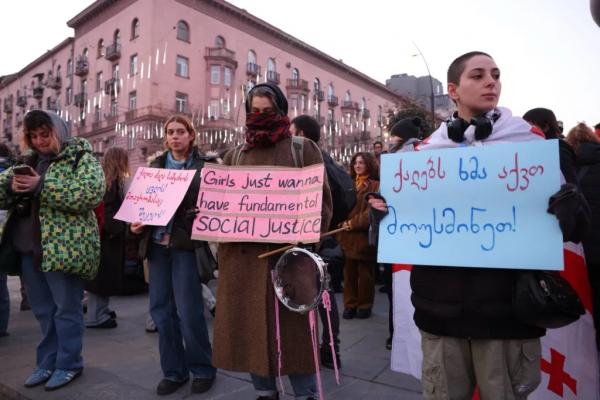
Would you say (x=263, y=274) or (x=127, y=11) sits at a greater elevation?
(x=127, y=11)

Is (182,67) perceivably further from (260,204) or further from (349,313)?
(260,204)

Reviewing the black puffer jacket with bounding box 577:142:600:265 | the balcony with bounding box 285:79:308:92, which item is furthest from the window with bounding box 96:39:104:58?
the black puffer jacket with bounding box 577:142:600:265

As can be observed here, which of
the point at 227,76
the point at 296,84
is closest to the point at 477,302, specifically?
the point at 227,76

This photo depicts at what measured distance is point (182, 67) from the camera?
33406 millimetres

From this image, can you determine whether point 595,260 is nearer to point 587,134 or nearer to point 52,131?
point 587,134

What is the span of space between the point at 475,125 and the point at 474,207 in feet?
1.15

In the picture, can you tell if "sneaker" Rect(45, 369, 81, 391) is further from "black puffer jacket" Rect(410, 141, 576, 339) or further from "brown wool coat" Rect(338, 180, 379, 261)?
"brown wool coat" Rect(338, 180, 379, 261)

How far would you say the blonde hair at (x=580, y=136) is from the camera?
9.64ft

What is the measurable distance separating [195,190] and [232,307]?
3.04 ft

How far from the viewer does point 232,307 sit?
2.59m

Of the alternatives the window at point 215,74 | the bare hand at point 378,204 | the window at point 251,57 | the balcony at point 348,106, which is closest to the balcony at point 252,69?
the window at point 251,57

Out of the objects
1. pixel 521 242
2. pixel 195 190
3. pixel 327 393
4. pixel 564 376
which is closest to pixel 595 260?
pixel 564 376

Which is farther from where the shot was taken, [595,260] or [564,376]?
[595,260]

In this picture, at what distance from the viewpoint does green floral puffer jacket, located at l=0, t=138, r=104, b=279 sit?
315 cm
